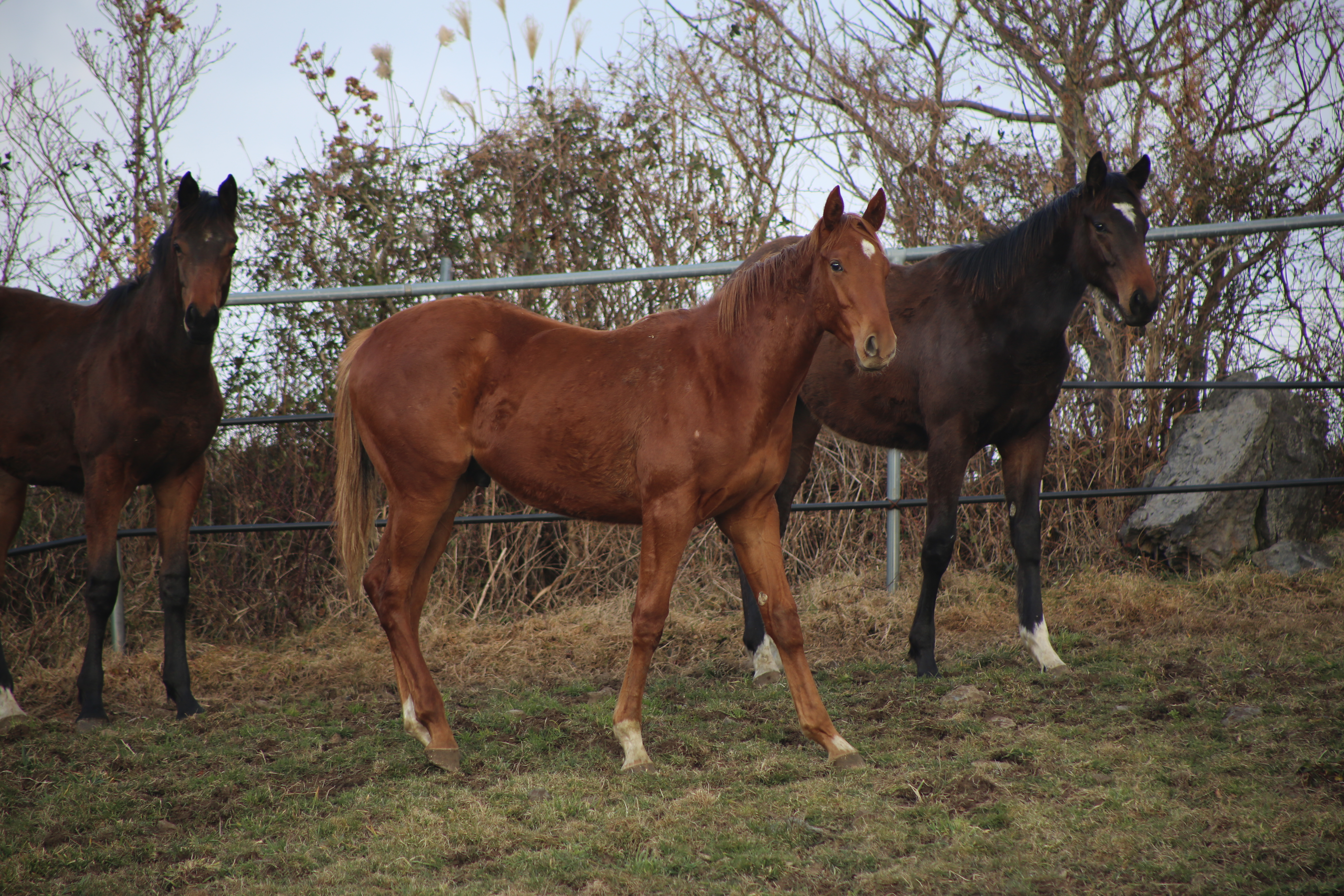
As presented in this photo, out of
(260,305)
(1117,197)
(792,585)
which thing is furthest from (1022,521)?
(260,305)

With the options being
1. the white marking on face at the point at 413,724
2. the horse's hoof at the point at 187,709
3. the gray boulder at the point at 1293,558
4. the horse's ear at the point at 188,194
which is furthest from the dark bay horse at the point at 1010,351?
the horse's ear at the point at 188,194

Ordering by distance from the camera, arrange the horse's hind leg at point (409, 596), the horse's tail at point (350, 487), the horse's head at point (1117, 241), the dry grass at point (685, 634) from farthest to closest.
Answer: the dry grass at point (685, 634) < the horse's head at point (1117, 241) < the horse's tail at point (350, 487) < the horse's hind leg at point (409, 596)

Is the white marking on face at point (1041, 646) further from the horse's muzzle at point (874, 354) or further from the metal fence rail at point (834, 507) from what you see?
the horse's muzzle at point (874, 354)

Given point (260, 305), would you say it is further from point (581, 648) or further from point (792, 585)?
point (792, 585)

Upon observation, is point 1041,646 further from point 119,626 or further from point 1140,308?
point 119,626

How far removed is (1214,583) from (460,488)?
13.0ft

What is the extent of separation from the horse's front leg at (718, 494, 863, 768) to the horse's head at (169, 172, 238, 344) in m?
2.11

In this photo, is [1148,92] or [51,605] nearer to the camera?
[51,605]

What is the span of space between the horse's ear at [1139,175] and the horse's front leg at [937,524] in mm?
1198

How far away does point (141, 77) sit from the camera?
759cm

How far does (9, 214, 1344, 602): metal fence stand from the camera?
4848mm

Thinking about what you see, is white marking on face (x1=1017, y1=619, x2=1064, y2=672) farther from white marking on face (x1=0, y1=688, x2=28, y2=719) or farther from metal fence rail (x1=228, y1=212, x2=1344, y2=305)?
white marking on face (x1=0, y1=688, x2=28, y2=719)

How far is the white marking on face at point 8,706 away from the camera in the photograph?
3961 millimetres

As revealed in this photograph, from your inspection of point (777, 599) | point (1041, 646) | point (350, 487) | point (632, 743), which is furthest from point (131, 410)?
point (1041, 646)
